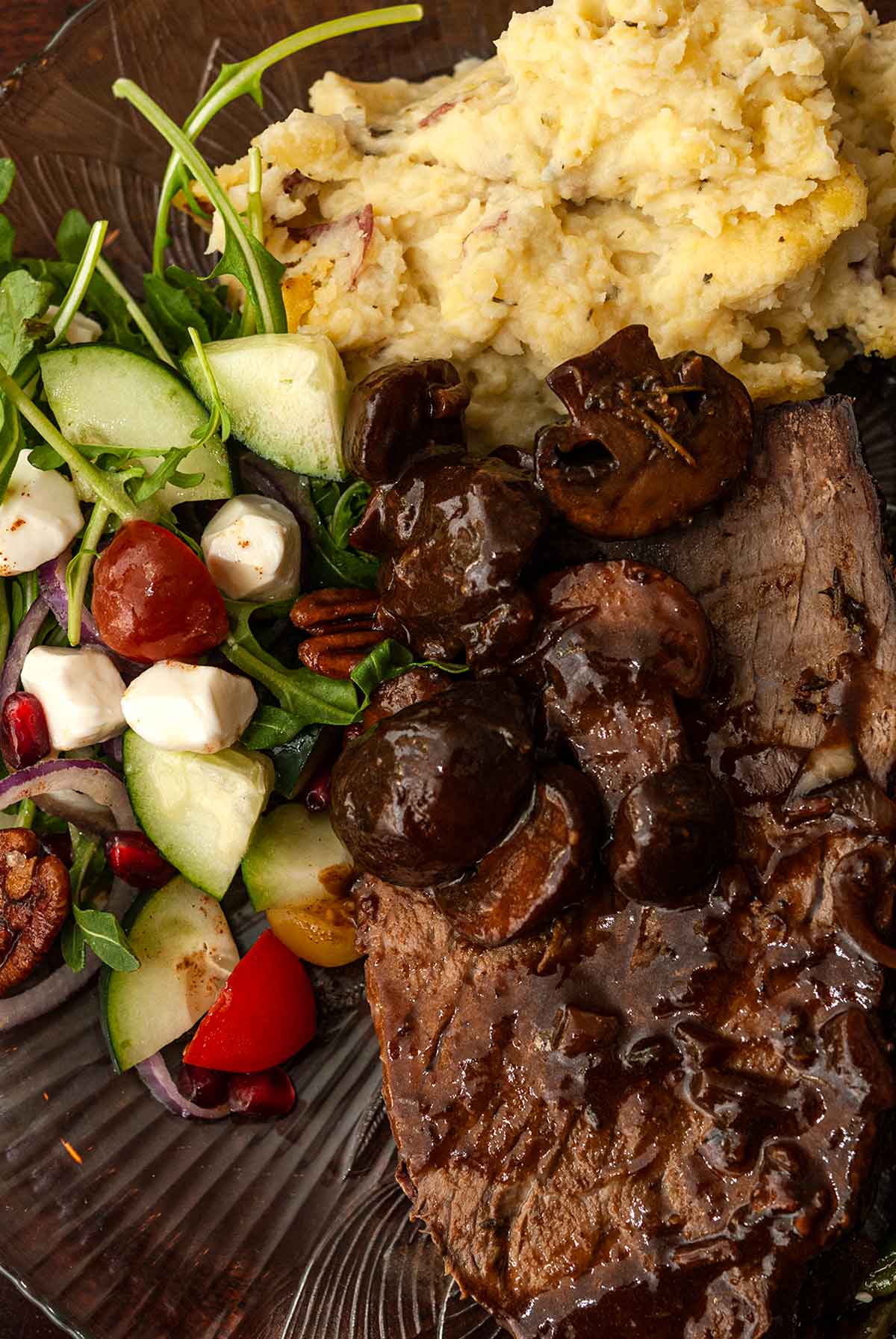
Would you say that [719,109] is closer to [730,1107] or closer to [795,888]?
[795,888]

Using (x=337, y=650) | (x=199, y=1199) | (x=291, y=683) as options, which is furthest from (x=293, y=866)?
(x=199, y=1199)

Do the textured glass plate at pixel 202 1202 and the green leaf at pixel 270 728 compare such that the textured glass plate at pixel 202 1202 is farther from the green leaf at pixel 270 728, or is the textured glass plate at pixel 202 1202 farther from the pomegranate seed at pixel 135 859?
the green leaf at pixel 270 728

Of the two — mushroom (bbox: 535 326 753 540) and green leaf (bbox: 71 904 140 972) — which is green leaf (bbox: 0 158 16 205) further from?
green leaf (bbox: 71 904 140 972)

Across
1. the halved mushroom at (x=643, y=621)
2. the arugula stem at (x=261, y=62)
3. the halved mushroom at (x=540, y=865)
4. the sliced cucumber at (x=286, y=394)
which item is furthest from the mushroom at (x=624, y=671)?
the arugula stem at (x=261, y=62)

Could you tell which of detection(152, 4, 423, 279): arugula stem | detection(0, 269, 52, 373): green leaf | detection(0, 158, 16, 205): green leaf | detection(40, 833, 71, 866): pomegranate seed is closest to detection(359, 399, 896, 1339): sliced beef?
detection(40, 833, 71, 866): pomegranate seed

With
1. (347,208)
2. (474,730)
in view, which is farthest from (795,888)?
(347,208)

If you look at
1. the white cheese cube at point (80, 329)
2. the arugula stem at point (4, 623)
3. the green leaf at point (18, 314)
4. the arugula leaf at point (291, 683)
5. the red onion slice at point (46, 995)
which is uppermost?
the green leaf at point (18, 314)

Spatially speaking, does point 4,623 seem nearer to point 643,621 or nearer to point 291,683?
point 291,683
